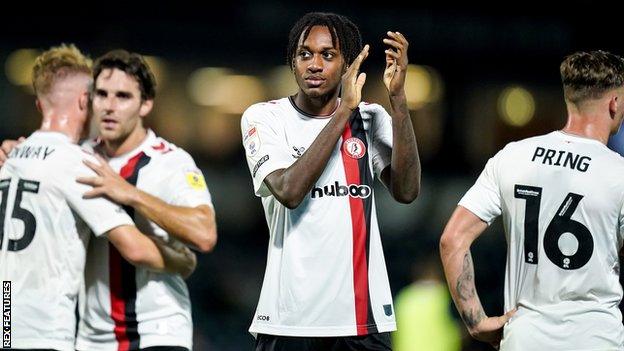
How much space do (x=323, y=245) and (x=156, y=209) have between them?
2.72 ft

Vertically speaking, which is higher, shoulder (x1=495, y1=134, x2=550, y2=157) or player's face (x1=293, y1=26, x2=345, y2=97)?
player's face (x1=293, y1=26, x2=345, y2=97)

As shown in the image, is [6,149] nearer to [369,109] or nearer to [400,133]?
[369,109]

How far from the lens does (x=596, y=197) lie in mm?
5203

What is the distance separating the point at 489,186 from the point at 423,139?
565 inches

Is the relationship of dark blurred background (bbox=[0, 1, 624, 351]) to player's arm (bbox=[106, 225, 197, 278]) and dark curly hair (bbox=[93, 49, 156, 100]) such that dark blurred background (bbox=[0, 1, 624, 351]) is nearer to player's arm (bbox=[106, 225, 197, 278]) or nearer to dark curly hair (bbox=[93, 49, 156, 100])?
dark curly hair (bbox=[93, 49, 156, 100])

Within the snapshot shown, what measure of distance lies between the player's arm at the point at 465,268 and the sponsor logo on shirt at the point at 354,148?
53 cm

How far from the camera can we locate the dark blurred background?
18.0 metres

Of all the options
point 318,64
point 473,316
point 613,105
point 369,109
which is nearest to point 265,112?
point 318,64

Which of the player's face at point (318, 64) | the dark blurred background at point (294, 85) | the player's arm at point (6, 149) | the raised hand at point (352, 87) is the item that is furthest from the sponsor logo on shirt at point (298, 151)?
the dark blurred background at point (294, 85)

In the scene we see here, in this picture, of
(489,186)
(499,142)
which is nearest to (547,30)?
(499,142)

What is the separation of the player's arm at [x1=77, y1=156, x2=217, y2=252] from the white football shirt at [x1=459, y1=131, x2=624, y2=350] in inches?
56.3

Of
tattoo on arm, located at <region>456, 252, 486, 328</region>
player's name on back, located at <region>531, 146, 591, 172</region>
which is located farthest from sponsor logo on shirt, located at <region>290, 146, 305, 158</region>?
player's name on back, located at <region>531, 146, 591, 172</region>

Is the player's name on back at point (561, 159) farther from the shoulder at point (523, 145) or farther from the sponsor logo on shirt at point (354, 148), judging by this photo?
the sponsor logo on shirt at point (354, 148)

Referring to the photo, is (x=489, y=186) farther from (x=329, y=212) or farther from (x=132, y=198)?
(x=132, y=198)
